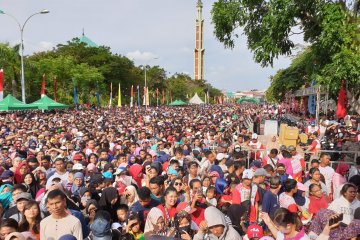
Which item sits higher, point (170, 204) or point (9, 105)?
point (9, 105)

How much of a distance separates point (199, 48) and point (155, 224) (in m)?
135

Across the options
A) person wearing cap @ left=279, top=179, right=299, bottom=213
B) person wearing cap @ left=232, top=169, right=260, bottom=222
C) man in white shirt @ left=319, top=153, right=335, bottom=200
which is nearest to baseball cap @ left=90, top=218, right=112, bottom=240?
person wearing cap @ left=232, top=169, right=260, bottom=222

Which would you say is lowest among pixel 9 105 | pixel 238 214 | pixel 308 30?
pixel 238 214

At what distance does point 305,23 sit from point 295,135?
19.5 ft

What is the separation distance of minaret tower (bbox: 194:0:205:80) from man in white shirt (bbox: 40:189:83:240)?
13236cm

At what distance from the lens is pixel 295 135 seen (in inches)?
523

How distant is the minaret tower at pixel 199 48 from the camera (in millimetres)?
134625

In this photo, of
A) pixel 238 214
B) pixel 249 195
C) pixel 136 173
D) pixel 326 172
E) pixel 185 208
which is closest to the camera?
pixel 185 208

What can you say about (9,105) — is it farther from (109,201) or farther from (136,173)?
(109,201)

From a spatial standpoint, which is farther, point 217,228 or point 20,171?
point 20,171

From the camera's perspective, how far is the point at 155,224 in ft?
13.9

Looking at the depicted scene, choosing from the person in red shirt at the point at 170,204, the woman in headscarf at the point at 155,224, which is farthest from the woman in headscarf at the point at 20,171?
the woman in headscarf at the point at 155,224

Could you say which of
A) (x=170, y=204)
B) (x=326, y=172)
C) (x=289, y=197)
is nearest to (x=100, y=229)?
(x=170, y=204)

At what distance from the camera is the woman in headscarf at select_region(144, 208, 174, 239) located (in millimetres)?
4176
